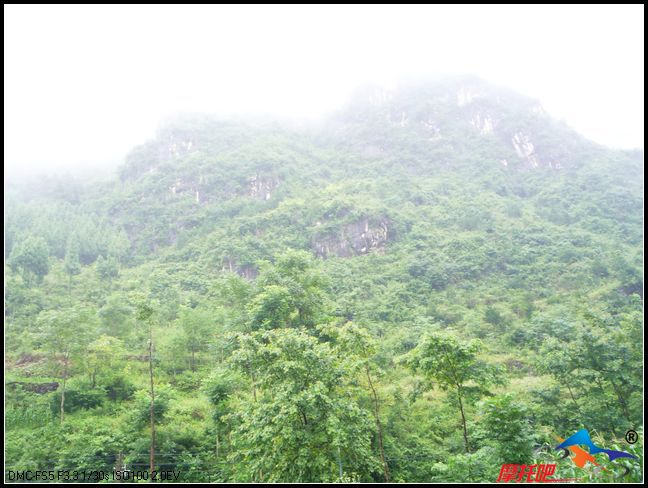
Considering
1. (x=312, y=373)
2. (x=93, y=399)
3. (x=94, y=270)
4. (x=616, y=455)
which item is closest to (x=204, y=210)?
(x=94, y=270)

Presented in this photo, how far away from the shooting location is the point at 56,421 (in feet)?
66.9

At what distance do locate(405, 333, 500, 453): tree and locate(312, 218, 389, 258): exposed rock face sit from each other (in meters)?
60.5

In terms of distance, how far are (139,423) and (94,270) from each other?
5423 centimetres

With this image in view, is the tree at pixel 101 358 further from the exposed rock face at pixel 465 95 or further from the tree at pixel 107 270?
the exposed rock face at pixel 465 95

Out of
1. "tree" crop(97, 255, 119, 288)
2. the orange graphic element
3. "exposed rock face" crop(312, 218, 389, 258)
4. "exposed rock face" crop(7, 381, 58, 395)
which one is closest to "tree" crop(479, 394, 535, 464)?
the orange graphic element

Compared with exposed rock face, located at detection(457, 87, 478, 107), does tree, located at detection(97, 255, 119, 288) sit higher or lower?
lower

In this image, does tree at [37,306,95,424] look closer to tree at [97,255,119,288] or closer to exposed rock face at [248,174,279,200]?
tree at [97,255,119,288]

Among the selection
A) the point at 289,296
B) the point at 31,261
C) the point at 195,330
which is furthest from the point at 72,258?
the point at 289,296

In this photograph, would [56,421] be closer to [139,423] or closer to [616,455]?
[139,423]

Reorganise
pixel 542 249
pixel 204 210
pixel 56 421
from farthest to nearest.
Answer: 1. pixel 204 210
2. pixel 542 249
3. pixel 56 421

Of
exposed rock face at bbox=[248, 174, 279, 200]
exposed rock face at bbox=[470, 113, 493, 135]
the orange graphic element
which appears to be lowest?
the orange graphic element

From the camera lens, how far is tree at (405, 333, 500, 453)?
1347cm

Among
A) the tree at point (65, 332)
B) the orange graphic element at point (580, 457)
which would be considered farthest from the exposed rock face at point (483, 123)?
the orange graphic element at point (580, 457)

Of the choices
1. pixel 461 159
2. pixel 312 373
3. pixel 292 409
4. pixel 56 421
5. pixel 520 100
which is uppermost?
pixel 520 100
